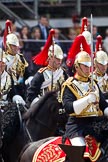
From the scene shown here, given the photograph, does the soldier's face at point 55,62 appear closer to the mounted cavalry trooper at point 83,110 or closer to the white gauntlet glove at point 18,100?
the white gauntlet glove at point 18,100

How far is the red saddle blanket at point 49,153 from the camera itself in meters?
8.62

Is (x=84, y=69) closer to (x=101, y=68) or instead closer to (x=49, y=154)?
(x=49, y=154)

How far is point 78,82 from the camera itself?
8.73 m

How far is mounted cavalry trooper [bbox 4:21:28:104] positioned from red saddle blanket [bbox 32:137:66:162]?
112 inches

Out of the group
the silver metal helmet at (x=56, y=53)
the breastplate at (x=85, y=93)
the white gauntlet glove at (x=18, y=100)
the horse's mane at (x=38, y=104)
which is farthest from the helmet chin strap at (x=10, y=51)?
the breastplate at (x=85, y=93)

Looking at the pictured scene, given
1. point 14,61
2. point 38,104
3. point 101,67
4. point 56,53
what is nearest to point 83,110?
point 38,104

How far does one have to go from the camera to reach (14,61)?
1195cm

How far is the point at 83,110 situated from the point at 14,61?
3706 millimetres

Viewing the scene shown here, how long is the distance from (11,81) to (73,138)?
8.23ft

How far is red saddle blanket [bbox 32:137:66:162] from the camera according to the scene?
8.62m

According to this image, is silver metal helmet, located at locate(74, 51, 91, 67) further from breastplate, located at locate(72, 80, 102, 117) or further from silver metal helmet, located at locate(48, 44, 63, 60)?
silver metal helmet, located at locate(48, 44, 63, 60)

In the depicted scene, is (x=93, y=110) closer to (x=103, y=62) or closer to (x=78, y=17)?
(x=103, y=62)

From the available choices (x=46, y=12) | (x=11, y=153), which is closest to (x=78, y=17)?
(x=46, y=12)

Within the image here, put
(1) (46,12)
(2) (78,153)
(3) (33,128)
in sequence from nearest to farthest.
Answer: (2) (78,153) → (3) (33,128) → (1) (46,12)
